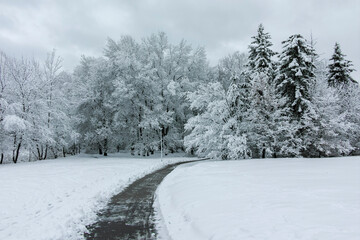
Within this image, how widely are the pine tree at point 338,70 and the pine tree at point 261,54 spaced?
9.65 metres

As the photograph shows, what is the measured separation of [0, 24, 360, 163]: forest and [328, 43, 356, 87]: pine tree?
0.37 ft

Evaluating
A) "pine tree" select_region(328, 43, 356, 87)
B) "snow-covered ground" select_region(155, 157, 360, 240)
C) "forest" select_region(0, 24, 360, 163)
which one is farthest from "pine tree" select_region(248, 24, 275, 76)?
"snow-covered ground" select_region(155, 157, 360, 240)

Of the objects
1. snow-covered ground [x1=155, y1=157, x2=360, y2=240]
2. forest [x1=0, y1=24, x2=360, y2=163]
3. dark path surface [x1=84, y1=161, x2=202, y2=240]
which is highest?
forest [x1=0, y1=24, x2=360, y2=163]

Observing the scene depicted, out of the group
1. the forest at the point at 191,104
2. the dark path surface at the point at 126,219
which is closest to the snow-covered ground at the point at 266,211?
the dark path surface at the point at 126,219

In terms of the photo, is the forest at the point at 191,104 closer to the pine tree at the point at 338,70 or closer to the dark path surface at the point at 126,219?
the pine tree at the point at 338,70

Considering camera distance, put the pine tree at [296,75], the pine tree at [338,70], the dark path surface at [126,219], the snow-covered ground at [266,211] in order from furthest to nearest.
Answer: the pine tree at [338,70]
the pine tree at [296,75]
the dark path surface at [126,219]
the snow-covered ground at [266,211]

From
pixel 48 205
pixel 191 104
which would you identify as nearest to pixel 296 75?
pixel 191 104

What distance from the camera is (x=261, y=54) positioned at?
28250 millimetres

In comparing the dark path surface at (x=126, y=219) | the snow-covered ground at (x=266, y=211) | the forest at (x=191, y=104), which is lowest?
the dark path surface at (x=126, y=219)

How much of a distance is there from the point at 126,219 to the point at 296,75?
22181 mm

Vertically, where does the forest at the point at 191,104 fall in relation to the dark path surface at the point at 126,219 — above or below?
above

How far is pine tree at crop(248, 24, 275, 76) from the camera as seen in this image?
27891 millimetres

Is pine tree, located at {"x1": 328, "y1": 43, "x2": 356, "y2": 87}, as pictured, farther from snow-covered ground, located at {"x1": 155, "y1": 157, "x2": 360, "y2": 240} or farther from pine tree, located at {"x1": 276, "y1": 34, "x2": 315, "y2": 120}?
snow-covered ground, located at {"x1": 155, "y1": 157, "x2": 360, "y2": 240}

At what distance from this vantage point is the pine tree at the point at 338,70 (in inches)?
1276
